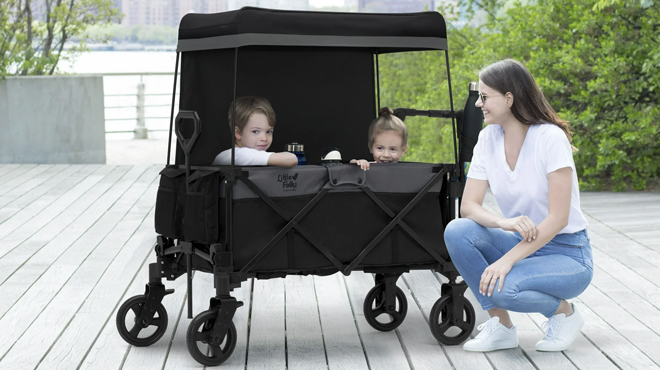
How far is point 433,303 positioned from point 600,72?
3646mm

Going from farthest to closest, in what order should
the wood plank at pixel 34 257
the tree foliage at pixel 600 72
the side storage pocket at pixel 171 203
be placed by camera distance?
the tree foliage at pixel 600 72
the wood plank at pixel 34 257
the side storage pocket at pixel 171 203

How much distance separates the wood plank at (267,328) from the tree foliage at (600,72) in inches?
141

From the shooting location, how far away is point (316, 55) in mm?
3789

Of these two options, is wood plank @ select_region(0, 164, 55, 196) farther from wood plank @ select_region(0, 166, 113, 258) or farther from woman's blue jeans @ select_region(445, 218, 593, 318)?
woman's blue jeans @ select_region(445, 218, 593, 318)

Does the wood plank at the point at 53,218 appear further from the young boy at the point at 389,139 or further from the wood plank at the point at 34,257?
the young boy at the point at 389,139

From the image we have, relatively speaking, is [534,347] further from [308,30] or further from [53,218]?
[53,218]

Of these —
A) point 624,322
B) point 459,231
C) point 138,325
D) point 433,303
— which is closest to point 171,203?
point 138,325

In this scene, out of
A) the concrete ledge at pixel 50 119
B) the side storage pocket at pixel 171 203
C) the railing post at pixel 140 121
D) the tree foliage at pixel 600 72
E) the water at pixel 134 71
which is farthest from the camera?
the water at pixel 134 71

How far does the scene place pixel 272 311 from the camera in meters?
3.51

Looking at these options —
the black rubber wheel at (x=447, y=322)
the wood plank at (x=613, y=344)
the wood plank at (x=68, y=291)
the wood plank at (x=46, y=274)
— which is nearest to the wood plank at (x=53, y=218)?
the wood plank at (x=46, y=274)

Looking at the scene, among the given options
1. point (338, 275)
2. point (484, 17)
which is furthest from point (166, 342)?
point (484, 17)

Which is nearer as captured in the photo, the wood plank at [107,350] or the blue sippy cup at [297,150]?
the wood plank at [107,350]

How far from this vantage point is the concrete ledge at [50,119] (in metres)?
8.36

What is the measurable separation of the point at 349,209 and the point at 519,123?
0.61 meters
